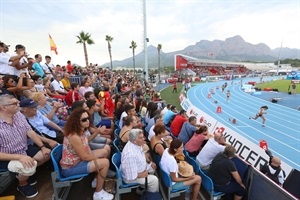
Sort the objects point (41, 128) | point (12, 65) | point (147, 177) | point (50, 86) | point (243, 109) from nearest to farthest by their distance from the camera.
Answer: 1. point (147, 177)
2. point (41, 128)
3. point (12, 65)
4. point (50, 86)
5. point (243, 109)

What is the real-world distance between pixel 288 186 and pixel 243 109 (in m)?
16.6

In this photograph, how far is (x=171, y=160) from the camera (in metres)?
3.03

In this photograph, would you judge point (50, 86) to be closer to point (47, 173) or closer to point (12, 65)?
point (12, 65)

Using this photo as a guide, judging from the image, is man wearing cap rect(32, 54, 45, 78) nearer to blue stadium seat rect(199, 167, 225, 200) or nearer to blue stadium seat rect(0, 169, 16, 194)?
blue stadium seat rect(0, 169, 16, 194)

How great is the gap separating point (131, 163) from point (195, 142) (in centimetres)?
219

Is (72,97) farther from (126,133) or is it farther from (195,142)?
(195,142)

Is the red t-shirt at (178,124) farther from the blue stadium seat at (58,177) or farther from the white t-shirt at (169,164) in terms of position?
the blue stadium seat at (58,177)

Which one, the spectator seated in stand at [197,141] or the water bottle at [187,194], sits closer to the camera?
the water bottle at [187,194]

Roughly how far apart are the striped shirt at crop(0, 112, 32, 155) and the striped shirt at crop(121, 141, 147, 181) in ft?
4.85

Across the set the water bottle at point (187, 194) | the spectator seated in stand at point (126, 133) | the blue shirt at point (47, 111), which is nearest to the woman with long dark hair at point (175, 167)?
the water bottle at point (187, 194)

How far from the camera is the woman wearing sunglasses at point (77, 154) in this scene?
8.77 ft

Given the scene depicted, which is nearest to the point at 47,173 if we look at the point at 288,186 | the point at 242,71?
the point at 288,186

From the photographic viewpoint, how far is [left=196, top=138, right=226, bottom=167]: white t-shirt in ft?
12.9

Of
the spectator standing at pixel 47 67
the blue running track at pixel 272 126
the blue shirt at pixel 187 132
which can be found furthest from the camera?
the blue running track at pixel 272 126
